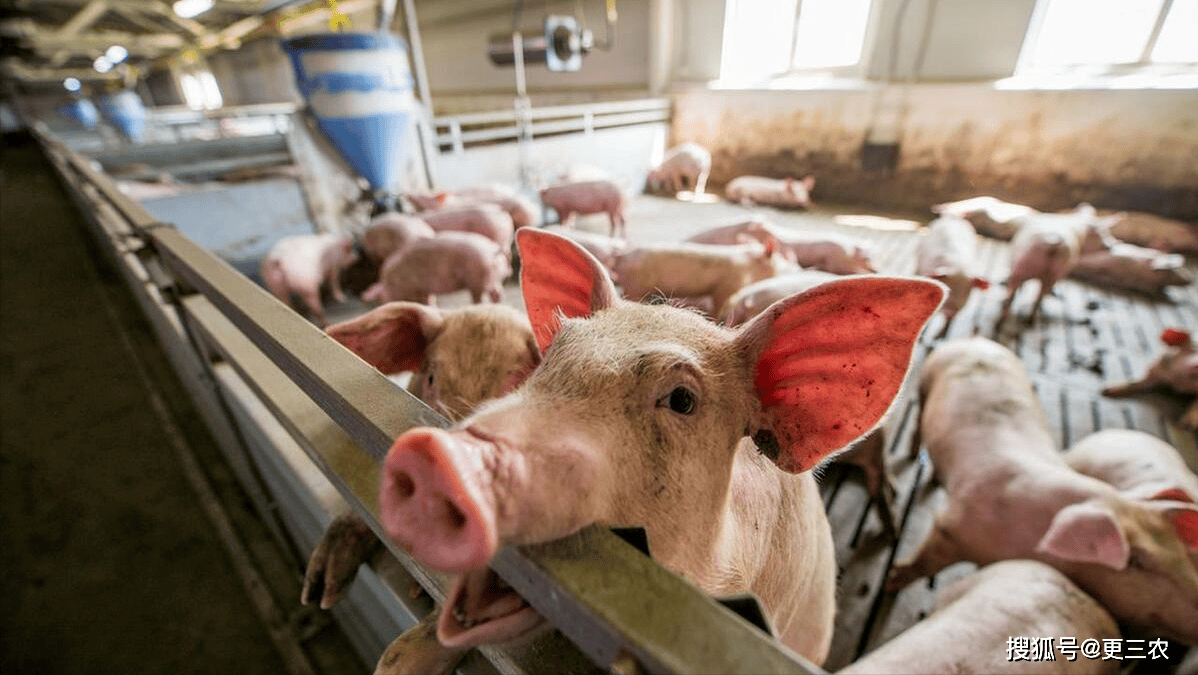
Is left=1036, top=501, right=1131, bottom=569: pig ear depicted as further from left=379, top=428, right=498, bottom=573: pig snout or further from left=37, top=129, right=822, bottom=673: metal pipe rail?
left=379, top=428, right=498, bottom=573: pig snout

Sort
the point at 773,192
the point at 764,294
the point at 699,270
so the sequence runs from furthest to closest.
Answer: the point at 773,192 < the point at 699,270 < the point at 764,294

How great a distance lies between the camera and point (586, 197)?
22.7 feet

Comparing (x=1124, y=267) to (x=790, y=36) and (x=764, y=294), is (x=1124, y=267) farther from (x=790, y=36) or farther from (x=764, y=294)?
(x=790, y=36)

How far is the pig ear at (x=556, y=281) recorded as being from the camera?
122cm

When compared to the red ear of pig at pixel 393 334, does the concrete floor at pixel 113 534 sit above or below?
below

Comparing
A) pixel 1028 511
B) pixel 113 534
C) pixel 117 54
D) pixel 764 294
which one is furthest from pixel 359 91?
pixel 117 54

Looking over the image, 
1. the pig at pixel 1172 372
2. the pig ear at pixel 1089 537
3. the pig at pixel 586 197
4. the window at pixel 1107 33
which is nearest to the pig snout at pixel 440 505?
the pig ear at pixel 1089 537

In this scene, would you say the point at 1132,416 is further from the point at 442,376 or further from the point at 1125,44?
the point at 1125,44

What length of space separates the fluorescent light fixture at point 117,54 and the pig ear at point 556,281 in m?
28.6

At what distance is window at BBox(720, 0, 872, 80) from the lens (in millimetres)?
9469

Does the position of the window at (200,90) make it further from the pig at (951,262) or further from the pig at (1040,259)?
the pig at (1040,259)

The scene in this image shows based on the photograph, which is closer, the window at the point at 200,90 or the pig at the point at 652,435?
the pig at the point at 652,435

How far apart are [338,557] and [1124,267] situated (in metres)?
8.10

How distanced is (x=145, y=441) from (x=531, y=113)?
6.73 m
